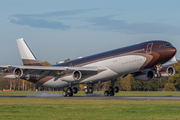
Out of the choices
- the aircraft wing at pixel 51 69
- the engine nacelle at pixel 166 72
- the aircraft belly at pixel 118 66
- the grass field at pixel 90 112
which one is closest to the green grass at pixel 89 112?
the grass field at pixel 90 112

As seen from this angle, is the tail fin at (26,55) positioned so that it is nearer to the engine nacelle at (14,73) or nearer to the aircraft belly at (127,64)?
the engine nacelle at (14,73)

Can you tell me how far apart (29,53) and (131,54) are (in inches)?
966

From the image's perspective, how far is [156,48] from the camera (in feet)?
141

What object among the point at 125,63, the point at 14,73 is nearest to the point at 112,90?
the point at 125,63

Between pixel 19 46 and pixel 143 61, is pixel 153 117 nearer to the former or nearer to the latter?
pixel 143 61

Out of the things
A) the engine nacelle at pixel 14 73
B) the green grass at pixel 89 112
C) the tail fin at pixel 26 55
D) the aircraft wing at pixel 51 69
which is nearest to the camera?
the green grass at pixel 89 112

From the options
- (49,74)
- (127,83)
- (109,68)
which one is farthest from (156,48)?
(127,83)

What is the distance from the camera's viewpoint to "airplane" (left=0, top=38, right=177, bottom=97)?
43.2 metres

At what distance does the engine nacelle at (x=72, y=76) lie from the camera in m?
46.3

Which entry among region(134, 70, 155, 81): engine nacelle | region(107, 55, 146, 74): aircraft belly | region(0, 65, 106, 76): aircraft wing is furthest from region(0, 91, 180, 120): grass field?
region(134, 70, 155, 81): engine nacelle

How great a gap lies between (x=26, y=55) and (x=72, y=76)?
1736cm

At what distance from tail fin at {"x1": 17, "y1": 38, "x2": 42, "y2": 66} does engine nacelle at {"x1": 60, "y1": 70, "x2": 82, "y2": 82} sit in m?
14.0

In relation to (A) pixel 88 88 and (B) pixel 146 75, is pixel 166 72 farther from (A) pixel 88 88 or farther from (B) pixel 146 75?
(A) pixel 88 88

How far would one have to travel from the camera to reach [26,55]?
59.6m
